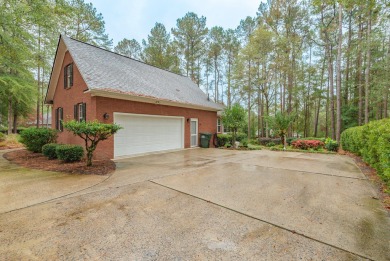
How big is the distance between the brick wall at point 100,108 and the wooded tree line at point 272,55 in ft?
8.59

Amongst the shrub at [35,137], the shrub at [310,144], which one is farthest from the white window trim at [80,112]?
the shrub at [310,144]

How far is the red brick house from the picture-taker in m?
7.99

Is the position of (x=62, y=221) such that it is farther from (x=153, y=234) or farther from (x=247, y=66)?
(x=247, y=66)

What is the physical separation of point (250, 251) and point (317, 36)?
22654mm

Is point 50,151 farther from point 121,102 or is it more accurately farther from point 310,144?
point 310,144

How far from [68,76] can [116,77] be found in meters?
2.99

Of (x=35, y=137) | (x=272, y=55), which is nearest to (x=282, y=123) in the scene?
(x=272, y=55)

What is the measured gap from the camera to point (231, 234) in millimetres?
2393

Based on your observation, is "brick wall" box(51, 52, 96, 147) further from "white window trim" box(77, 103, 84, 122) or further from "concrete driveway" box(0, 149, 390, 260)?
"concrete driveway" box(0, 149, 390, 260)

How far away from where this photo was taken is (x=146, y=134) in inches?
379

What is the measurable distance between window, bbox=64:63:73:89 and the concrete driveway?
6360 mm

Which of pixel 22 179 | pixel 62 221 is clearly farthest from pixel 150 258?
pixel 22 179

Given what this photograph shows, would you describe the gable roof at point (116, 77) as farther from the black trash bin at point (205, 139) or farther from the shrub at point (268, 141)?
the shrub at point (268, 141)

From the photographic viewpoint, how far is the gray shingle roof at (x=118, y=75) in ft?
26.7
